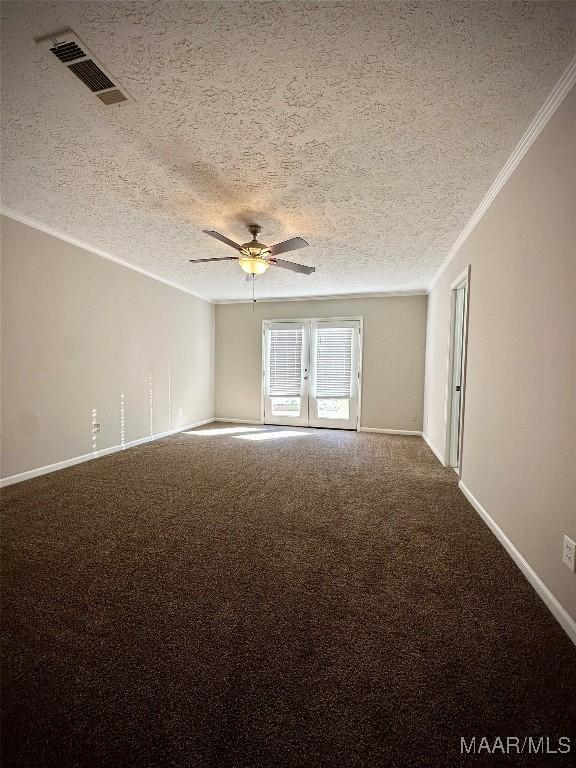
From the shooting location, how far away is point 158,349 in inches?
213

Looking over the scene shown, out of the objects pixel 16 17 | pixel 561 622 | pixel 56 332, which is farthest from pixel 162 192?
pixel 561 622

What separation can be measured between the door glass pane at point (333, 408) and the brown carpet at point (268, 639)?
3.69 metres

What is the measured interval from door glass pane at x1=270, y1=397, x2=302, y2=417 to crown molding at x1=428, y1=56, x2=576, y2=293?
14.0 feet

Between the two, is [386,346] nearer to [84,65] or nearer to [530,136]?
[530,136]

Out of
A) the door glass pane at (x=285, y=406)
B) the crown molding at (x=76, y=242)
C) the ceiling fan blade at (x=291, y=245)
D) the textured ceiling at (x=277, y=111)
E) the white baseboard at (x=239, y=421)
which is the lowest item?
the white baseboard at (x=239, y=421)

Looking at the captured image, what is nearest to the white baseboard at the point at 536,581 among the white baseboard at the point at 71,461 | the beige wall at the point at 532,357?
the beige wall at the point at 532,357

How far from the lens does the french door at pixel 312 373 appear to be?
642 cm

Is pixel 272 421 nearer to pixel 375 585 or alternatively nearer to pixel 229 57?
pixel 375 585

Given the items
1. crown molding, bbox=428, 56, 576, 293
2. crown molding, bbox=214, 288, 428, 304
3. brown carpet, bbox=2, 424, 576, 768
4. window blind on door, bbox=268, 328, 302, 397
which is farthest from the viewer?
window blind on door, bbox=268, 328, 302, 397

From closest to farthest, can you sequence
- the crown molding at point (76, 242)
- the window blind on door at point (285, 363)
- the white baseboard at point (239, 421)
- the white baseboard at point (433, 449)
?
the crown molding at point (76, 242)
the white baseboard at point (433, 449)
the window blind on door at point (285, 363)
the white baseboard at point (239, 421)

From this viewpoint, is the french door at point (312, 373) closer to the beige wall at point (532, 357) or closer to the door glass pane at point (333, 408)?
the door glass pane at point (333, 408)

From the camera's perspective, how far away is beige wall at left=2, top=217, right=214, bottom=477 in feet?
10.7

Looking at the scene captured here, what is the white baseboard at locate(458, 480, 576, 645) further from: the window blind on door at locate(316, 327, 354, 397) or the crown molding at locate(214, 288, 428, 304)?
the crown molding at locate(214, 288, 428, 304)

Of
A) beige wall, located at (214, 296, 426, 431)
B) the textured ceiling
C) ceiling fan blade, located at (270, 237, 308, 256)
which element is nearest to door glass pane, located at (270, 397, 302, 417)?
beige wall, located at (214, 296, 426, 431)
